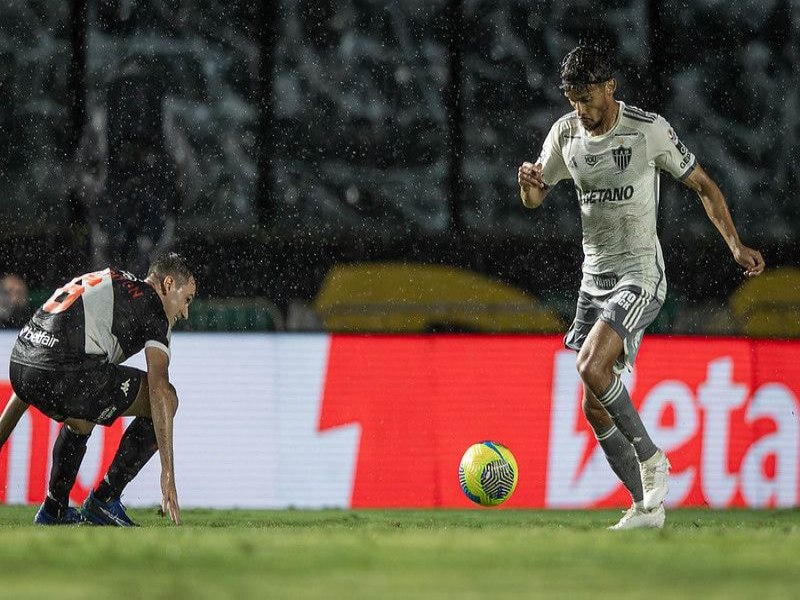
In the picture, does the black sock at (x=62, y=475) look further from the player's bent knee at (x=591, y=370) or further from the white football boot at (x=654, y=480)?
the white football boot at (x=654, y=480)

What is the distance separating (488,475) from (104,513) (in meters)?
1.91

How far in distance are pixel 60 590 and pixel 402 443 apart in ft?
19.8

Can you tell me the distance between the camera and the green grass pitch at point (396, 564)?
402cm

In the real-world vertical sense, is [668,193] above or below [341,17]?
below

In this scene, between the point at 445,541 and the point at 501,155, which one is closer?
the point at 445,541

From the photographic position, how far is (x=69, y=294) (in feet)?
24.2

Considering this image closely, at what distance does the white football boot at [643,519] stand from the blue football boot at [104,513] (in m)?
2.29

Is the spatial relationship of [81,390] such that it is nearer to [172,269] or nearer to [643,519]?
[172,269]

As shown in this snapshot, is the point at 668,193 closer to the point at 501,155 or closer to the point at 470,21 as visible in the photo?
the point at 501,155

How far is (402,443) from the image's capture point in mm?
9953

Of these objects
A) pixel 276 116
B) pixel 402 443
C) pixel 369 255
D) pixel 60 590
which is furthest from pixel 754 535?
pixel 276 116

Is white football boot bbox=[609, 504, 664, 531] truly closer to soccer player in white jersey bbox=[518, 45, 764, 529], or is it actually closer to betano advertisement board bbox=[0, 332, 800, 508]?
soccer player in white jersey bbox=[518, 45, 764, 529]

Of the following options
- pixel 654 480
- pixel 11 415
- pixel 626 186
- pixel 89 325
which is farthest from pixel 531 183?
pixel 11 415

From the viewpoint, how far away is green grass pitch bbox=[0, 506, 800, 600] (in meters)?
4.02
